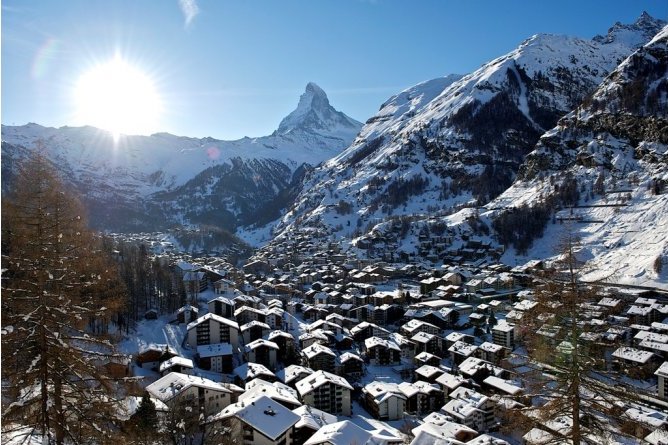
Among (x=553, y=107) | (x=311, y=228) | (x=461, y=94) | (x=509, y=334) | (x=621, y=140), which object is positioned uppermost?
(x=461, y=94)

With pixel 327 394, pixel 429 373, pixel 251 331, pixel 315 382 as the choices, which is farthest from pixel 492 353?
pixel 251 331

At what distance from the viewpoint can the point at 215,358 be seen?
37.6m

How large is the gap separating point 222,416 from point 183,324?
25.2 metres

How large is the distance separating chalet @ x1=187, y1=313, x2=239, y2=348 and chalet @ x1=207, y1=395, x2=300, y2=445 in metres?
17.4

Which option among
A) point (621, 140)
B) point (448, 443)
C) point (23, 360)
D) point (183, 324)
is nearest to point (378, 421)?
point (448, 443)

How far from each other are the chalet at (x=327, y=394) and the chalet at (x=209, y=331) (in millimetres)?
12475

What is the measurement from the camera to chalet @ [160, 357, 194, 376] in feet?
105

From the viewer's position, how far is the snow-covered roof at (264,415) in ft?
77.8

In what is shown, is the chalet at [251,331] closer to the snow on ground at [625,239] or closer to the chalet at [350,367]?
the chalet at [350,367]

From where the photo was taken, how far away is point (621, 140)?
107 m

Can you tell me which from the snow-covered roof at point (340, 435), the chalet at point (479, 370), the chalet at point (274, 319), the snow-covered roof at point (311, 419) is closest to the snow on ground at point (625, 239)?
the chalet at point (479, 370)

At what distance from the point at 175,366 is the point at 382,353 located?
69.7 ft

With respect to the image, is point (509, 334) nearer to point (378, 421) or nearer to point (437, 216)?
point (378, 421)

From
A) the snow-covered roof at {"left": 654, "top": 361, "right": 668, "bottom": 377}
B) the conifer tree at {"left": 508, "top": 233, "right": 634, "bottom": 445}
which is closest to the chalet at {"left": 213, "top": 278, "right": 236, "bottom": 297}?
the snow-covered roof at {"left": 654, "top": 361, "right": 668, "bottom": 377}
